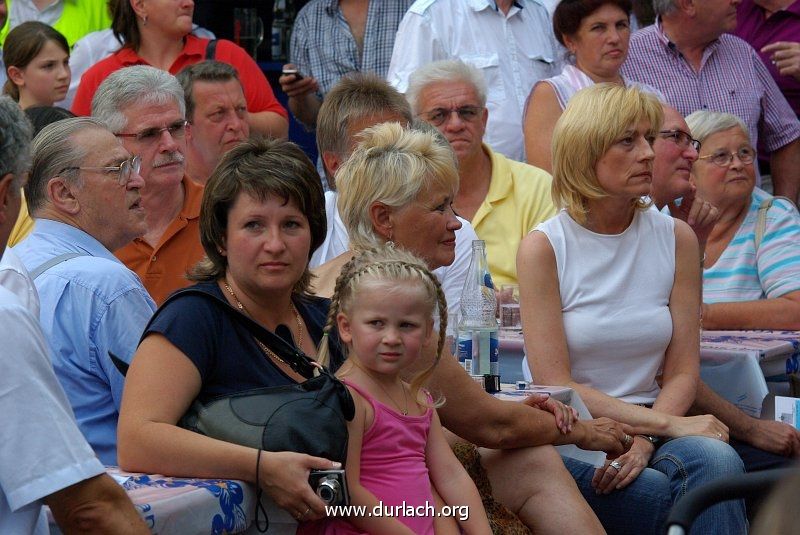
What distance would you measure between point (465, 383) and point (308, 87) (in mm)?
3526

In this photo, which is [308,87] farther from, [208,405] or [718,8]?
[208,405]

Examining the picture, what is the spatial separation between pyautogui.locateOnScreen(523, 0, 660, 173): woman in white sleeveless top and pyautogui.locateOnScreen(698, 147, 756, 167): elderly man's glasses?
0.81 m

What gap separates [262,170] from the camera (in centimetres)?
320

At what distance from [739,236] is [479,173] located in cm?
129

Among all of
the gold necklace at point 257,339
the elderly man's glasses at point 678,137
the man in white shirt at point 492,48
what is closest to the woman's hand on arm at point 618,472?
the gold necklace at point 257,339

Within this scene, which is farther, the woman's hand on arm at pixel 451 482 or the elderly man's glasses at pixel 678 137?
the elderly man's glasses at pixel 678 137

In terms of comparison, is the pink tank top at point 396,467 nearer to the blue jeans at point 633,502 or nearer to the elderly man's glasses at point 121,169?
the blue jeans at point 633,502

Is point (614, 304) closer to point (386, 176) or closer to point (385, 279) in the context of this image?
point (386, 176)

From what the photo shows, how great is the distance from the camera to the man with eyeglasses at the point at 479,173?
5562mm

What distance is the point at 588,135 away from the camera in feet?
14.5

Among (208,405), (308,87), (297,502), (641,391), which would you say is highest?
(308,87)

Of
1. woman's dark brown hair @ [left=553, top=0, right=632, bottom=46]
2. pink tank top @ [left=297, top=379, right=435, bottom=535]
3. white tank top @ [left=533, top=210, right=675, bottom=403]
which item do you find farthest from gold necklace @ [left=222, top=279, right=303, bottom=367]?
woman's dark brown hair @ [left=553, top=0, right=632, bottom=46]

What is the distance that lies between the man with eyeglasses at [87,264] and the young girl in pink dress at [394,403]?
0.59 metres

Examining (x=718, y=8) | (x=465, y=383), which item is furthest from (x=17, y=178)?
(x=718, y=8)
